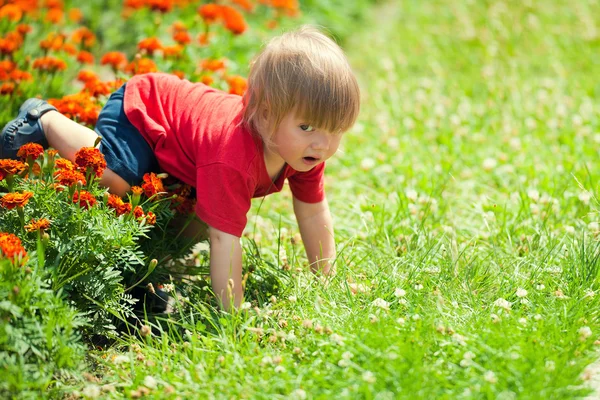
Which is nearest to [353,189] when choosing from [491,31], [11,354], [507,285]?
[507,285]

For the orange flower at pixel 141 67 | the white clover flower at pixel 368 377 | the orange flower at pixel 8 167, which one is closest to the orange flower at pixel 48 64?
the orange flower at pixel 141 67

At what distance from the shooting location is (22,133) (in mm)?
2932

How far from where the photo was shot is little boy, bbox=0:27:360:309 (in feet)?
8.27

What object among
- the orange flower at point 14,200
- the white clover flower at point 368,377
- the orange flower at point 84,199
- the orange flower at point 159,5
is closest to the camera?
the white clover flower at point 368,377

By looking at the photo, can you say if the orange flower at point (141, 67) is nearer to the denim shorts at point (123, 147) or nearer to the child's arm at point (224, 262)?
the denim shorts at point (123, 147)

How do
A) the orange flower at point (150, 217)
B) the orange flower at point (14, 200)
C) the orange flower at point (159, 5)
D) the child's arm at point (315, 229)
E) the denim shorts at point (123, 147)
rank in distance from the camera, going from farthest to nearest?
the orange flower at point (159, 5), the child's arm at point (315, 229), the denim shorts at point (123, 147), the orange flower at point (150, 217), the orange flower at point (14, 200)

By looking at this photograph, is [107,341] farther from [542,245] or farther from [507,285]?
[542,245]

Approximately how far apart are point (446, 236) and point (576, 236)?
0.61 meters

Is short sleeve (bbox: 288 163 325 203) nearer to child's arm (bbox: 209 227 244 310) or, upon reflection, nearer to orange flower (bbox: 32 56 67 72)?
child's arm (bbox: 209 227 244 310)

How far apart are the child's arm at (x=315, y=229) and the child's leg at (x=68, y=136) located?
0.73 meters

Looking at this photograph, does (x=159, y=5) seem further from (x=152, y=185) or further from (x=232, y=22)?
(x=152, y=185)

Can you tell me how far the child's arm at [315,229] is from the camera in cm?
305

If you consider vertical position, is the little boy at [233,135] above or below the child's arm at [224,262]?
above

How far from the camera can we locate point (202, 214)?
8.64 feet
